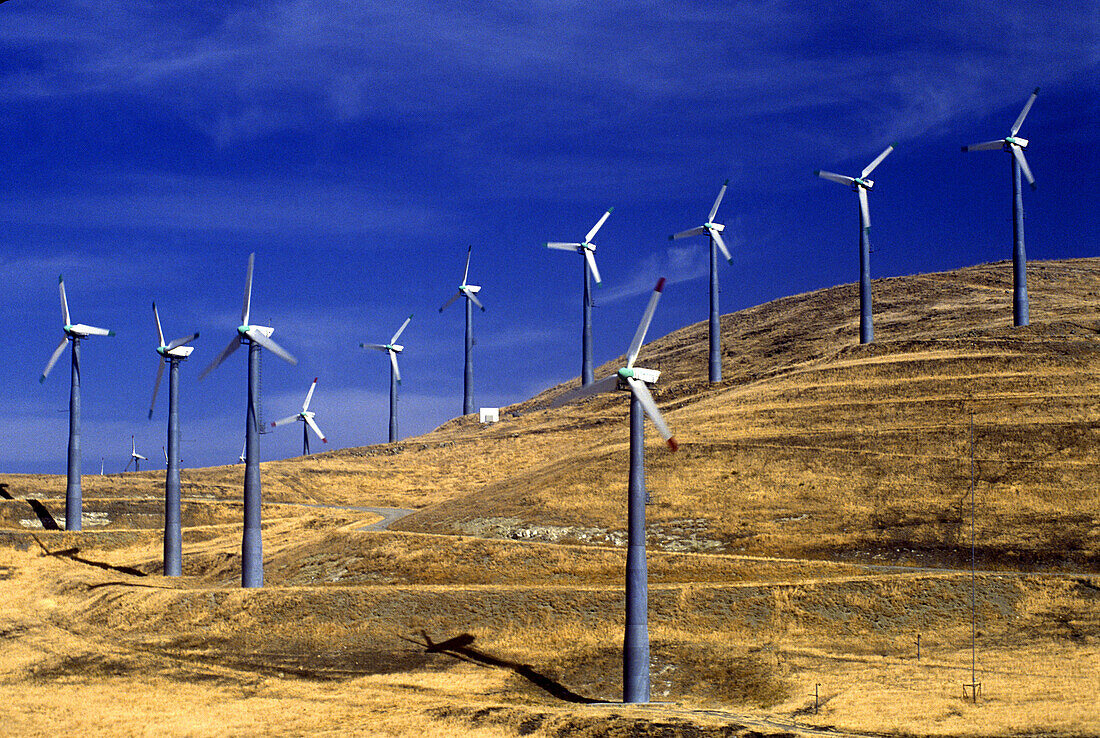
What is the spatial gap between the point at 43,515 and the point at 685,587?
63448 mm

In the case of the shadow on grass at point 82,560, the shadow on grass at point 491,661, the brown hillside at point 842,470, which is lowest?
the shadow on grass at point 491,661

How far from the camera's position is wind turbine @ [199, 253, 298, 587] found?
5775 centimetres

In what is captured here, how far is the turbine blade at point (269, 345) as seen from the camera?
195ft

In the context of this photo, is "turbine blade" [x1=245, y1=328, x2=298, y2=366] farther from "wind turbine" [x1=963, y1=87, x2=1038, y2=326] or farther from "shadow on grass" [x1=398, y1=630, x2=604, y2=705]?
"wind turbine" [x1=963, y1=87, x2=1038, y2=326]

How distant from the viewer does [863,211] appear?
99.8 meters

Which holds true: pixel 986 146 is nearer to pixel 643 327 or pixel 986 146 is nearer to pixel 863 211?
pixel 863 211

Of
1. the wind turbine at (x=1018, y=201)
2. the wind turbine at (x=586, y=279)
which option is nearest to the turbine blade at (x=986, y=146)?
the wind turbine at (x=1018, y=201)

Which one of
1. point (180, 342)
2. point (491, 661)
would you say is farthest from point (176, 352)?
point (491, 661)

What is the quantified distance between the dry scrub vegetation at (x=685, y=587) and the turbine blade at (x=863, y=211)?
13730 mm

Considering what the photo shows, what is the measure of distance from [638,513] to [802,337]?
108181 millimetres

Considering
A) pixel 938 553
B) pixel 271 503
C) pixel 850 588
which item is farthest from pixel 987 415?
pixel 271 503

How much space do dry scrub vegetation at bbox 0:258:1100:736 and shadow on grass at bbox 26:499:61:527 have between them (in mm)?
316

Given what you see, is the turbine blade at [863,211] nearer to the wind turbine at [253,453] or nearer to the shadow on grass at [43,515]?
the wind turbine at [253,453]

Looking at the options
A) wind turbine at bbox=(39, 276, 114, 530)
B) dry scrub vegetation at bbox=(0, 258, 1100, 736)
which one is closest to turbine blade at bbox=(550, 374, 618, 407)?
dry scrub vegetation at bbox=(0, 258, 1100, 736)
